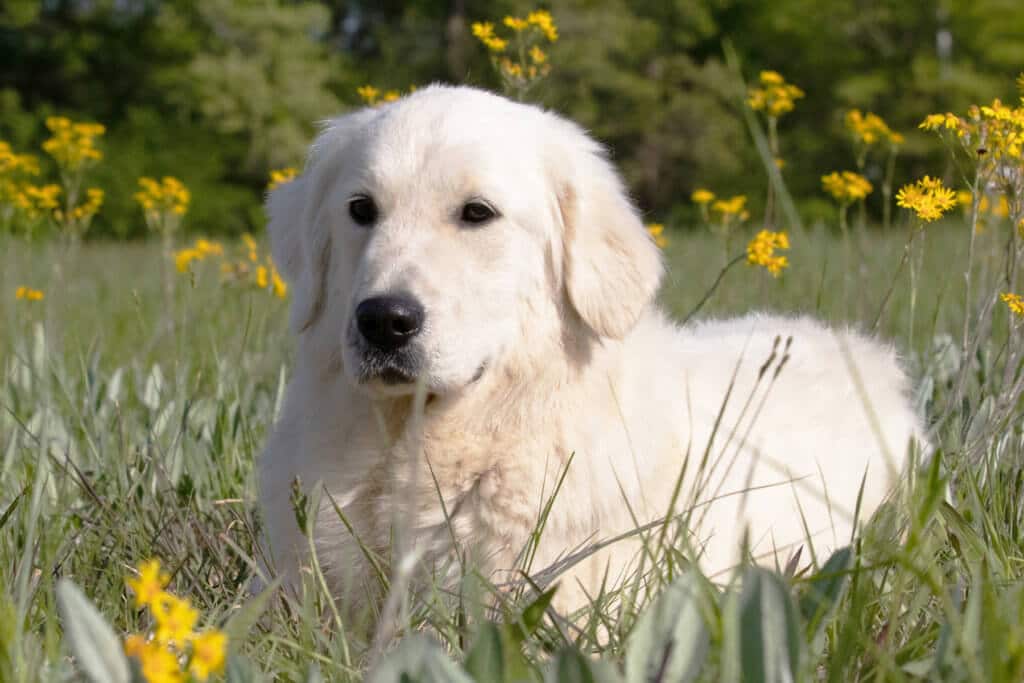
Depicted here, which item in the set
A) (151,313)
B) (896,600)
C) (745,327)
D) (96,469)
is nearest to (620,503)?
(896,600)

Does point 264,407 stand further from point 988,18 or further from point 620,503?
point 988,18

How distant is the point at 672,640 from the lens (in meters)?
1.43

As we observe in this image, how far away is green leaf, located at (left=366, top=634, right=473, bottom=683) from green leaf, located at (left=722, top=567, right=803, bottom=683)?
0.36m

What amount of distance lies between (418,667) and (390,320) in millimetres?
1075

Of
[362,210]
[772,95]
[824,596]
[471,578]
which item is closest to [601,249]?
[362,210]

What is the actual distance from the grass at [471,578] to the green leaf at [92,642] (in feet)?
0.69

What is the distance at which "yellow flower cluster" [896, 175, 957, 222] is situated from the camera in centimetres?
235

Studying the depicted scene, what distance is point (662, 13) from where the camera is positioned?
32.2m

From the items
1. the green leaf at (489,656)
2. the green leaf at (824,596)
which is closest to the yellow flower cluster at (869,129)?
the green leaf at (824,596)

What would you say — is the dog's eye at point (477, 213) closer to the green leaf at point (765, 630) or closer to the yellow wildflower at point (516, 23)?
the yellow wildflower at point (516, 23)

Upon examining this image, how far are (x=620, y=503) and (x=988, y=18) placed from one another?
1186 inches

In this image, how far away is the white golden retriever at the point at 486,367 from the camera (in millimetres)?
2424

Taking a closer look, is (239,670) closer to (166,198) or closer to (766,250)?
(766,250)

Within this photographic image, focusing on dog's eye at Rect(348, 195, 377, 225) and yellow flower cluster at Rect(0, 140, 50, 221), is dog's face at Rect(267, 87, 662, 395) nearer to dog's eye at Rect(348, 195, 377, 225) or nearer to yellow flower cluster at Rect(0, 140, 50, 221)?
dog's eye at Rect(348, 195, 377, 225)
